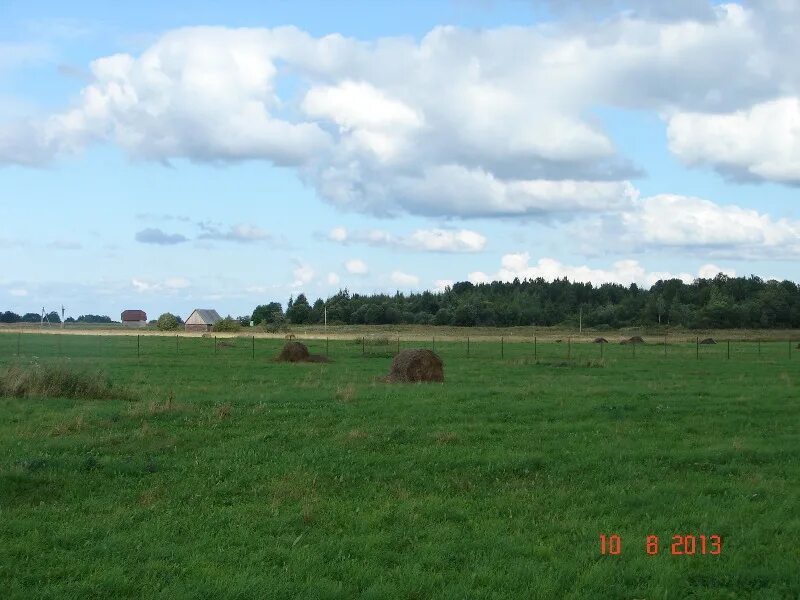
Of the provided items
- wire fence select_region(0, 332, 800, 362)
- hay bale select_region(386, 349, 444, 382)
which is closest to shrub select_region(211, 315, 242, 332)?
wire fence select_region(0, 332, 800, 362)

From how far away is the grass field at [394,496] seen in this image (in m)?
7.88

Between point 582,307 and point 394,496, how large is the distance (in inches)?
5941

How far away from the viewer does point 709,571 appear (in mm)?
8094

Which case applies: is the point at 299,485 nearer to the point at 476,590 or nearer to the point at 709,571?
the point at 476,590

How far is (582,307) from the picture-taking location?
157500 mm

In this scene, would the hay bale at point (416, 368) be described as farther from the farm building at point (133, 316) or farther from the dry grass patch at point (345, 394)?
the farm building at point (133, 316)

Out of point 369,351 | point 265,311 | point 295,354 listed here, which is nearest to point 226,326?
point 265,311

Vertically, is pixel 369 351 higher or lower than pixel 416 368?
lower

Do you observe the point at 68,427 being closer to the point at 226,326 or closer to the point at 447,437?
the point at 447,437

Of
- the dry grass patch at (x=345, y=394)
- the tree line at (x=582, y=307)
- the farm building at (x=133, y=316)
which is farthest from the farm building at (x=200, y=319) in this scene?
the dry grass patch at (x=345, y=394)
